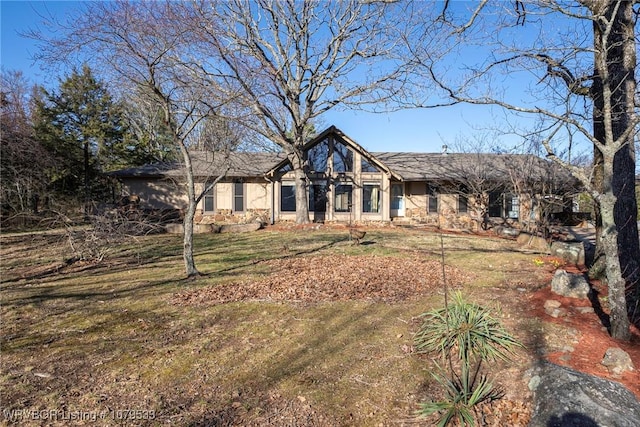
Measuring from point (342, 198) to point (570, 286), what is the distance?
14405mm

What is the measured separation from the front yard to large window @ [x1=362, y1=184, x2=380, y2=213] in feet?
34.2

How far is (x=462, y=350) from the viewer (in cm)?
391

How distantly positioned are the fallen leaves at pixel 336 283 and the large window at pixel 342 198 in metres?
10.4

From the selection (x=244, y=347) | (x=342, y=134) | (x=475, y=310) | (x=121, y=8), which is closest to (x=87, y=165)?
(x=342, y=134)

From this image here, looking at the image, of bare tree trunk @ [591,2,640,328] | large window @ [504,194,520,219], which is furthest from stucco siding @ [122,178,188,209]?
bare tree trunk @ [591,2,640,328]

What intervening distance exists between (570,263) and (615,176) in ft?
11.1

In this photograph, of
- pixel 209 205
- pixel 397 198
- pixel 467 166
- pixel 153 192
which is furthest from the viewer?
pixel 397 198

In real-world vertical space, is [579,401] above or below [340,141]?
below

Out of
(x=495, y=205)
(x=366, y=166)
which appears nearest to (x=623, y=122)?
(x=366, y=166)

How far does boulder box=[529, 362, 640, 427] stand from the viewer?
2887mm

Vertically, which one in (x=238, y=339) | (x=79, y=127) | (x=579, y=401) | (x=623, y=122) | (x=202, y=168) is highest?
(x=79, y=127)

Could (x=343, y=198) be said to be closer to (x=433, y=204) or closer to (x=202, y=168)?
(x=433, y=204)

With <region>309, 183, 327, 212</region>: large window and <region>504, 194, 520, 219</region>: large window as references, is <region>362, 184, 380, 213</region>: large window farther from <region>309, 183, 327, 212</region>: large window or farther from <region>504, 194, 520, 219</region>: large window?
<region>504, 194, 520, 219</region>: large window

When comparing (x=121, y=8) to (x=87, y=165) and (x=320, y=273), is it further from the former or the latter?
(x=87, y=165)
